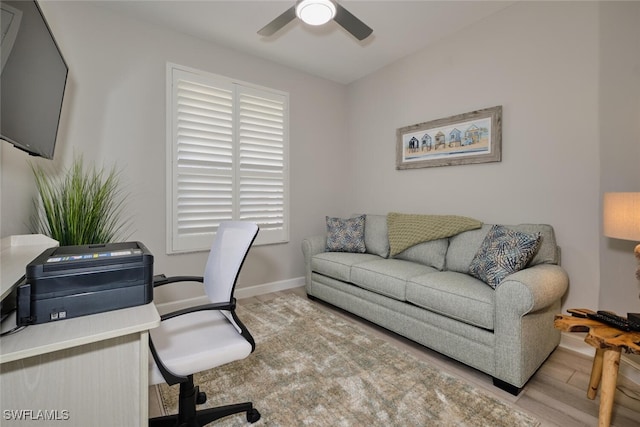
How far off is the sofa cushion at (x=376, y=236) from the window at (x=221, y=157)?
1010mm

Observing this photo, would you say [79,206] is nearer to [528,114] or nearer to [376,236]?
[376,236]

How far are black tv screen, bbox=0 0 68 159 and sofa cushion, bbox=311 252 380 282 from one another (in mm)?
2303

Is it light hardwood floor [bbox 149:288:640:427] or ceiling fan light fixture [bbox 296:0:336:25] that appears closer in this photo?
light hardwood floor [bbox 149:288:640:427]

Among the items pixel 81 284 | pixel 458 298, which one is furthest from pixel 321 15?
pixel 458 298

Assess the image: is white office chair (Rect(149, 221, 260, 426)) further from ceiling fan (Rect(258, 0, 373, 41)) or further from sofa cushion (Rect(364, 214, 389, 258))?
sofa cushion (Rect(364, 214, 389, 258))

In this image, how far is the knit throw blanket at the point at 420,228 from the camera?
2635mm

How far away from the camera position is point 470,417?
1520 mm

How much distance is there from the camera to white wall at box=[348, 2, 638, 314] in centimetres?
215

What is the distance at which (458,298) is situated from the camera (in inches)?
76.8

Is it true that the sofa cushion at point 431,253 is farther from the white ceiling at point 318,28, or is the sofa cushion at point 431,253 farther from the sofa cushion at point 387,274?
the white ceiling at point 318,28

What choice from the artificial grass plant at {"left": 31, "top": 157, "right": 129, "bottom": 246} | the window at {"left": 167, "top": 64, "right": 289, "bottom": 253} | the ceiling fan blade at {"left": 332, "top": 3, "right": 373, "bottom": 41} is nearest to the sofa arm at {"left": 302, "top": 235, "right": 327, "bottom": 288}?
the window at {"left": 167, "top": 64, "right": 289, "bottom": 253}

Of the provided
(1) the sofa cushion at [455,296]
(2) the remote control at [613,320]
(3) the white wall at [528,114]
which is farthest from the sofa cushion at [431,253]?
(2) the remote control at [613,320]

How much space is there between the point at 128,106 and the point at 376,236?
107 inches

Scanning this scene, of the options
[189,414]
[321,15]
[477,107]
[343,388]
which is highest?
[321,15]
